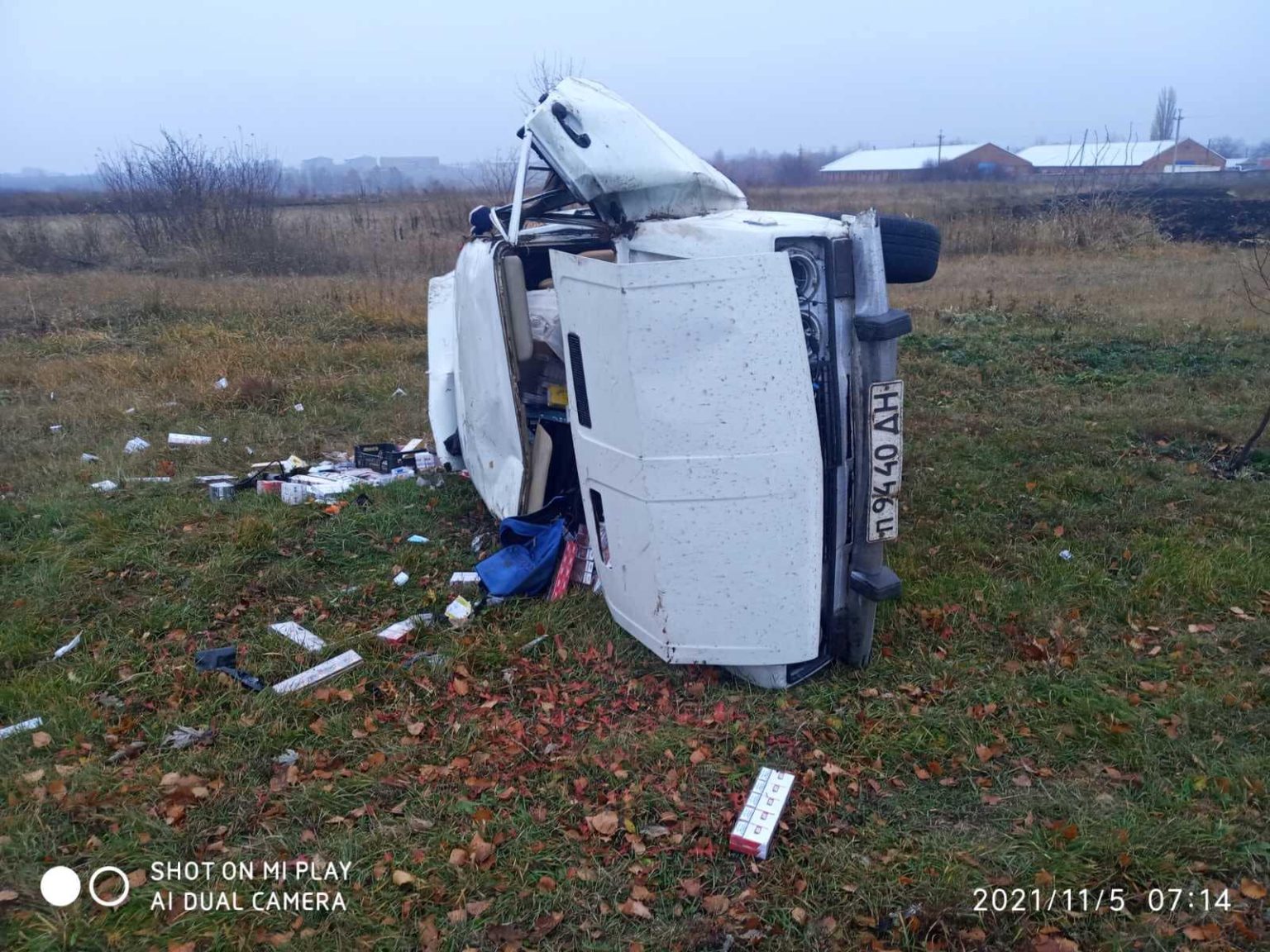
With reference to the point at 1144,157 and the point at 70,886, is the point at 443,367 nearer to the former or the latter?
the point at 70,886

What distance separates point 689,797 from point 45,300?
1364 cm

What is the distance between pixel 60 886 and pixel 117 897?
183 millimetres

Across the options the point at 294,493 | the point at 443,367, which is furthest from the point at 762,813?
the point at 443,367

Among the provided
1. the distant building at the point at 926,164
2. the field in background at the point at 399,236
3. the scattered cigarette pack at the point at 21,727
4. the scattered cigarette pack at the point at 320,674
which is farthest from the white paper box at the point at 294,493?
the distant building at the point at 926,164

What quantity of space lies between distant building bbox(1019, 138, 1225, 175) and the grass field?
48.6 meters

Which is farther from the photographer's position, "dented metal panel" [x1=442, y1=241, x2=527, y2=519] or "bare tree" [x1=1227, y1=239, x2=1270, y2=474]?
"bare tree" [x1=1227, y1=239, x2=1270, y2=474]

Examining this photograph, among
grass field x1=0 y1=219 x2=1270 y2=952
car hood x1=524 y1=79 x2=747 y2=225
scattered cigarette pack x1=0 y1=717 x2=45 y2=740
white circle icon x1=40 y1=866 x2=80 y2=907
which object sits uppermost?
car hood x1=524 y1=79 x2=747 y2=225

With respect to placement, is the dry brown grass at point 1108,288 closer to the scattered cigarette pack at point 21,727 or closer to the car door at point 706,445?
the car door at point 706,445

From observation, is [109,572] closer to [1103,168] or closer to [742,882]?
[742,882]

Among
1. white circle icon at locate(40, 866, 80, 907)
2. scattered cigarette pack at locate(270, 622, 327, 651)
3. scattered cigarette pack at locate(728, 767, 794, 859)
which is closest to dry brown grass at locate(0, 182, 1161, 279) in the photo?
scattered cigarette pack at locate(270, 622, 327, 651)

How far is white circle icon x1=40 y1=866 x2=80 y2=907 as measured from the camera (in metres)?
2.50

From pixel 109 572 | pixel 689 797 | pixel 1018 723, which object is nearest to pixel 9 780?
pixel 109 572

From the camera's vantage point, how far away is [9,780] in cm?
299

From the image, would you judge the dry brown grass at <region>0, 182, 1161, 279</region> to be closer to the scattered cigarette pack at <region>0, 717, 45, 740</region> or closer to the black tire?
the black tire
